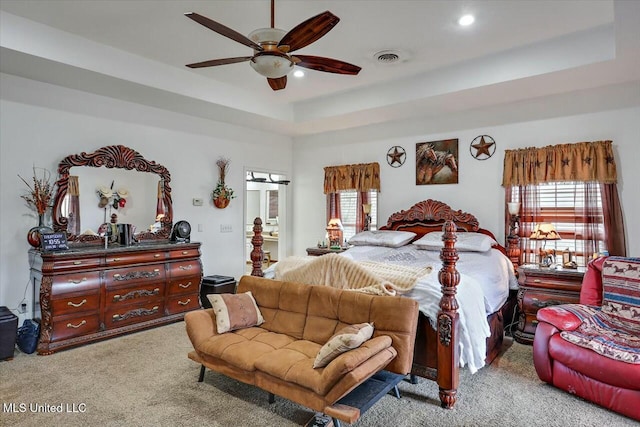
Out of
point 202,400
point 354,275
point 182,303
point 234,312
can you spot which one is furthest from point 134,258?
point 354,275

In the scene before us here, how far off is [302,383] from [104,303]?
296 cm

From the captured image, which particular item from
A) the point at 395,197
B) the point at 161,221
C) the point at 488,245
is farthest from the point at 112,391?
the point at 395,197

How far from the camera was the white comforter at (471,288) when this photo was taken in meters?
2.84

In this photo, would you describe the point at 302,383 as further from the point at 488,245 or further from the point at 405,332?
the point at 488,245

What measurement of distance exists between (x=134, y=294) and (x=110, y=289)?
11.5 inches

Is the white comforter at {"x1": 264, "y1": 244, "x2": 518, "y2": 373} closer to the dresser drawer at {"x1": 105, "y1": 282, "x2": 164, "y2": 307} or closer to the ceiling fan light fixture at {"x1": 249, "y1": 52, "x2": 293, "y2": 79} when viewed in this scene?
the dresser drawer at {"x1": 105, "y1": 282, "x2": 164, "y2": 307}

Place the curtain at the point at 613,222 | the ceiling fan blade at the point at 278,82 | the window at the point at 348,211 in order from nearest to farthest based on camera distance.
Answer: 1. the ceiling fan blade at the point at 278,82
2. the curtain at the point at 613,222
3. the window at the point at 348,211

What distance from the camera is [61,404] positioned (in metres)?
2.76

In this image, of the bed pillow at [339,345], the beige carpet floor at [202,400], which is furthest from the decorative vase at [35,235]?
the bed pillow at [339,345]

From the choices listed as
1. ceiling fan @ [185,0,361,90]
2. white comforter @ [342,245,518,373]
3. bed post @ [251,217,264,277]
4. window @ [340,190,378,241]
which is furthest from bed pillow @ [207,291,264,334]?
window @ [340,190,378,241]

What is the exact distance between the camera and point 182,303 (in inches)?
194

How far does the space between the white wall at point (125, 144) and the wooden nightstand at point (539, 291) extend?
4.30 meters

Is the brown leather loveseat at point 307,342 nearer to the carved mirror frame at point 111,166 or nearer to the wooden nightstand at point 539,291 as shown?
the wooden nightstand at point 539,291

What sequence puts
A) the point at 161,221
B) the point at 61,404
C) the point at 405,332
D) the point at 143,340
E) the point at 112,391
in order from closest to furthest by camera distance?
Result: the point at 405,332 → the point at 61,404 → the point at 112,391 → the point at 143,340 → the point at 161,221
